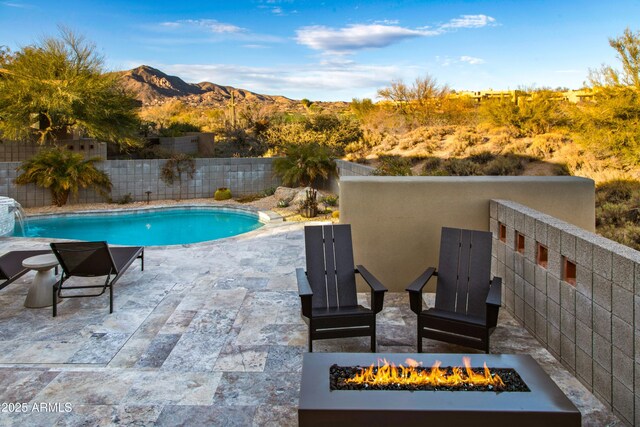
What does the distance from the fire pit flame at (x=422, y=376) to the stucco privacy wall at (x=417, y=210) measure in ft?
8.67

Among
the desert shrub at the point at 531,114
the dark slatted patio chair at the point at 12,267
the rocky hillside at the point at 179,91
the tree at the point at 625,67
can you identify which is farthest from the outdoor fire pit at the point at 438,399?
the rocky hillside at the point at 179,91

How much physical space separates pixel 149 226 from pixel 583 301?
417 inches

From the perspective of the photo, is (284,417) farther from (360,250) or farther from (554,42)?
(554,42)

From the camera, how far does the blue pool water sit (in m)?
10.8

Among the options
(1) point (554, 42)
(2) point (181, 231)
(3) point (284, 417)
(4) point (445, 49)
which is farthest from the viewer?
(4) point (445, 49)

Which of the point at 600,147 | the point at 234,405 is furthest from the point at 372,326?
the point at 600,147

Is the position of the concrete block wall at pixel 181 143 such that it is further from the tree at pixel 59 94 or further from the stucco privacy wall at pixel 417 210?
the stucco privacy wall at pixel 417 210

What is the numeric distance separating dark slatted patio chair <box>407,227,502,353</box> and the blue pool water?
7432 millimetres

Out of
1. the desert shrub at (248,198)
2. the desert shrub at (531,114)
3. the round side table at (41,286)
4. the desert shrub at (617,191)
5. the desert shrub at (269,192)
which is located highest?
the desert shrub at (531,114)

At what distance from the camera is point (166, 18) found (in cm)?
2359

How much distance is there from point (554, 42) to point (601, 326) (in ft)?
67.1

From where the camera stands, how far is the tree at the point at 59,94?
14.3 metres

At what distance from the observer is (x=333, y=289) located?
424cm

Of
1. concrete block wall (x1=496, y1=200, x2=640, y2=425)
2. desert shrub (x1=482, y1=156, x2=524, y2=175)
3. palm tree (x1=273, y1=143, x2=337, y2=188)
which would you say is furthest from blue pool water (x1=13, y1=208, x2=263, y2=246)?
concrete block wall (x1=496, y1=200, x2=640, y2=425)
